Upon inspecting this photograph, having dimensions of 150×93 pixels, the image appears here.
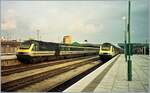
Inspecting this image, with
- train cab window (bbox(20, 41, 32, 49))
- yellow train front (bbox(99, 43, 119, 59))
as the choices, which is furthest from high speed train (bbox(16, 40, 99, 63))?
yellow train front (bbox(99, 43, 119, 59))

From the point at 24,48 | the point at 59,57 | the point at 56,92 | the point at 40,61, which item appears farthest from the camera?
the point at 59,57

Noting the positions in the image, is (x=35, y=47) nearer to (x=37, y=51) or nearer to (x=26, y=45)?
(x=37, y=51)

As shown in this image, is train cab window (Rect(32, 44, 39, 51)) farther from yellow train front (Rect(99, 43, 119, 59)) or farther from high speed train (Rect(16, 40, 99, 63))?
yellow train front (Rect(99, 43, 119, 59))

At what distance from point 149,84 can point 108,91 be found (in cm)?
256

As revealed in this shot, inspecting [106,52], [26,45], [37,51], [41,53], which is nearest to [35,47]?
[37,51]

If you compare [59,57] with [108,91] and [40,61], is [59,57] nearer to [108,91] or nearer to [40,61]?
[40,61]

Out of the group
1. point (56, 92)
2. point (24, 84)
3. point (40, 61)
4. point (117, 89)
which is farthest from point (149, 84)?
point (40, 61)

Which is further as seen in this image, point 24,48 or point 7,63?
point 24,48

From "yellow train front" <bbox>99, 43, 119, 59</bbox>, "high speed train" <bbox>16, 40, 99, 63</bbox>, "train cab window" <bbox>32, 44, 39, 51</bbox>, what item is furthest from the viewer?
"yellow train front" <bbox>99, 43, 119, 59</bbox>

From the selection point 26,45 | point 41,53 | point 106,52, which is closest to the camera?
point 26,45

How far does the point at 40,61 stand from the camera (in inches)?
1205

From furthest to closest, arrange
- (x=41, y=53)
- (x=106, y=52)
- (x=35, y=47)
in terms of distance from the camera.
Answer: (x=106, y=52) < (x=41, y=53) < (x=35, y=47)

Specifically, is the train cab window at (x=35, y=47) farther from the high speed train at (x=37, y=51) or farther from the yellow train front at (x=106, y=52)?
the yellow train front at (x=106, y=52)

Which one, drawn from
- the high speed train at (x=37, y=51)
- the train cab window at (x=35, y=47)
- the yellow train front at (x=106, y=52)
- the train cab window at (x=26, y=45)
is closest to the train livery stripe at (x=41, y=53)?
the high speed train at (x=37, y=51)
